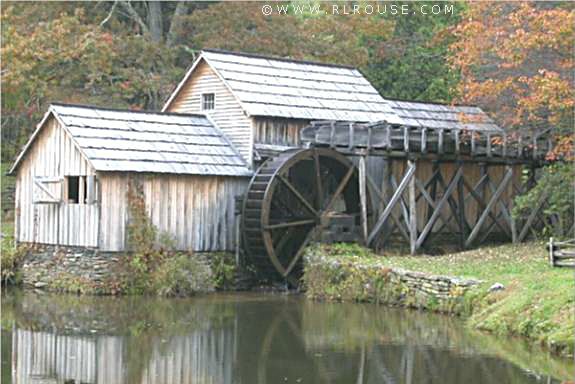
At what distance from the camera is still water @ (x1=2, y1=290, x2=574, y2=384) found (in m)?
15.5

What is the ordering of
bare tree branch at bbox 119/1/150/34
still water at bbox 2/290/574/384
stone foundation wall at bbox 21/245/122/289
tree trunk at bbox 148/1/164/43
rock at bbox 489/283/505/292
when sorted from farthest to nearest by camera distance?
tree trunk at bbox 148/1/164/43
bare tree branch at bbox 119/1/150/34
stone foundation wall at bbox 21/245/122/289
rock at bbox 489/283/505/292
still water at bbox 2/290/574/384

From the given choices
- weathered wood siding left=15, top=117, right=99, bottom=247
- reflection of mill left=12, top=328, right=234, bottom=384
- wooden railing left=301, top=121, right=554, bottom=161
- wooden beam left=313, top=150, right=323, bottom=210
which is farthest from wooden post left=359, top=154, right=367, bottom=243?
reflection of mill left=12, top=328, right=234, bottom=384

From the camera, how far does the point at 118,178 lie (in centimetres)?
2550

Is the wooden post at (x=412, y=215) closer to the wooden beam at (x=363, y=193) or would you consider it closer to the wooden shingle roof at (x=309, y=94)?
the wooden beam at (x=363, y=193)


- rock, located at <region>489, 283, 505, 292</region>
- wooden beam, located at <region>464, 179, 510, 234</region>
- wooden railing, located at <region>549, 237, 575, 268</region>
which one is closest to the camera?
rock, located at <region>489, 283, 505, 292</region>

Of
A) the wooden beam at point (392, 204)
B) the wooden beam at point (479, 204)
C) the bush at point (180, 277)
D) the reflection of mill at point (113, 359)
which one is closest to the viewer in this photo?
the reflection of mill at point (113, 359)

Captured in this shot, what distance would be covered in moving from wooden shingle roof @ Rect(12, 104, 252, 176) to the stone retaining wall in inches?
143

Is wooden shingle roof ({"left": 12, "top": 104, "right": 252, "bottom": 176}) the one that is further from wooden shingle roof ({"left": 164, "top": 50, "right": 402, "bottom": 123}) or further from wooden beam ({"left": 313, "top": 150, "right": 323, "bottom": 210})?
wooden beam ({"left": 313, "top": 150, "right": 323, "bottom": 210})

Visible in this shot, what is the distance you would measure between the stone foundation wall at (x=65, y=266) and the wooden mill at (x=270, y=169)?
196mm

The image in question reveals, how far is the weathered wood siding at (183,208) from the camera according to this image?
25.5 metres

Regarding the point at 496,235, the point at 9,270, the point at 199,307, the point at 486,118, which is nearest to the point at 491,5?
the point at 486,118

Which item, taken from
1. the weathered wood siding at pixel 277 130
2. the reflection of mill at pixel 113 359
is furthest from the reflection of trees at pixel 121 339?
the weathered wood siding at pixel 277 130

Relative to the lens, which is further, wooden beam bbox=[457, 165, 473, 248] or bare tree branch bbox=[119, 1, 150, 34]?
bare tree branch bbox=[119, 1, 150, 34]

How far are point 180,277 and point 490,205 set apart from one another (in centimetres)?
931
